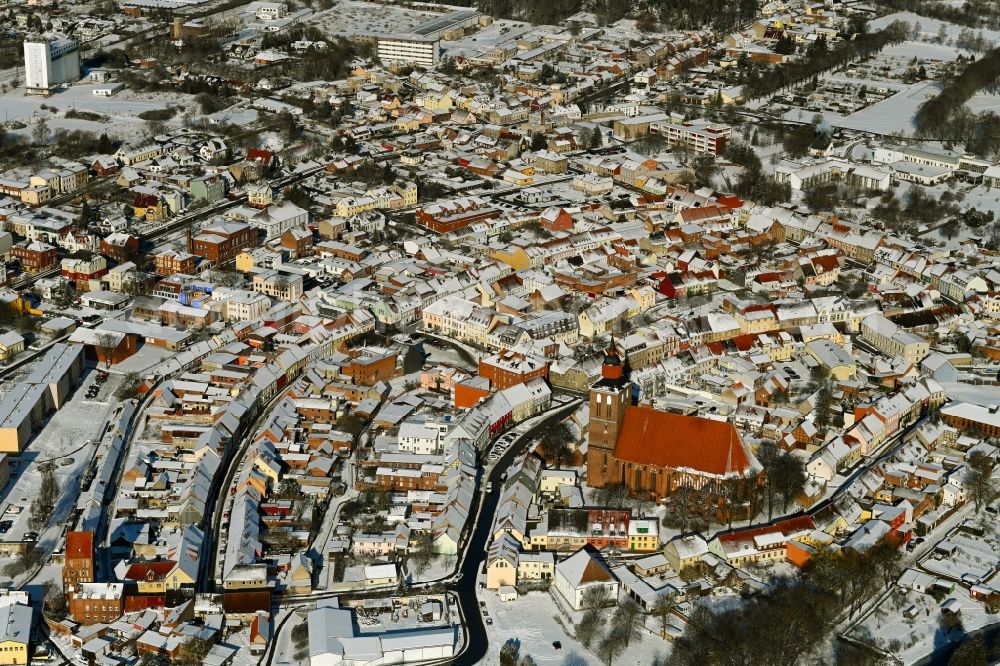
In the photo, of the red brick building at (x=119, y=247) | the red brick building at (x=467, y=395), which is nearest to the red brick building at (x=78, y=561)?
the red brick building at (x=467, y=395)

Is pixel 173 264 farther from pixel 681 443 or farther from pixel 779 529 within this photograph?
pixel 779 529

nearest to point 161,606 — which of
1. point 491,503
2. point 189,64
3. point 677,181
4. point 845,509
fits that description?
point 491,503

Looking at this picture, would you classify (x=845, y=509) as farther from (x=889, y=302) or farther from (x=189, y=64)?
(x=189, y=64)

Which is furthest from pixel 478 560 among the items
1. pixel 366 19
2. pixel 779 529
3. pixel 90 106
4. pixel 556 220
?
pixel 366 19

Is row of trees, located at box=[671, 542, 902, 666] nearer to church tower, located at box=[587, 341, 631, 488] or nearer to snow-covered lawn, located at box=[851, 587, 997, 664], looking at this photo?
snow-covered lawn, located at box=[851, 587, 997, 664]

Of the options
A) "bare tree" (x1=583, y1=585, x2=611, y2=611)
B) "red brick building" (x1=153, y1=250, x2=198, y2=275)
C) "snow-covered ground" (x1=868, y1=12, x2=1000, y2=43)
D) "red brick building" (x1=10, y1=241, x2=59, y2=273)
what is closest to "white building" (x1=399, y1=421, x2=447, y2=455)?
"bare tree" (x1=583, y1=585, x2=611, y2=611)
